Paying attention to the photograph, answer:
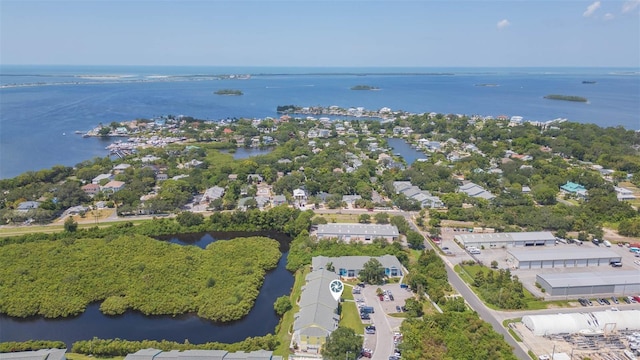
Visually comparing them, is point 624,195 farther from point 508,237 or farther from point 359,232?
point 359,232

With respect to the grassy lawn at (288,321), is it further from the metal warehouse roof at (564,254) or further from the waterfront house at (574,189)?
the waterfront house at (574,189)

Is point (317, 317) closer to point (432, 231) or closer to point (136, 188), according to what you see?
point (432, 231)

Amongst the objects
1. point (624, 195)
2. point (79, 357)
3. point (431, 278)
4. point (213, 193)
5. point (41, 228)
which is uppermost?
point (213, 193)

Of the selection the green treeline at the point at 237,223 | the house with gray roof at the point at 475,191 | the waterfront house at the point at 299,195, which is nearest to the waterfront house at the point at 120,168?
the green treeline at the point at 237,223

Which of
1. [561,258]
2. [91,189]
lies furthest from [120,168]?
[561,258]

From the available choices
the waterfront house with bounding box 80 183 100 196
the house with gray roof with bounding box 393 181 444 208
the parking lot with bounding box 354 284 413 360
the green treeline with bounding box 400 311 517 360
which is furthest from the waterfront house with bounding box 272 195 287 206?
the green treeline with bounding box 400 311 517 360

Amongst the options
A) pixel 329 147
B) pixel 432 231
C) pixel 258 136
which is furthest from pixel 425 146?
pixel 432 231
